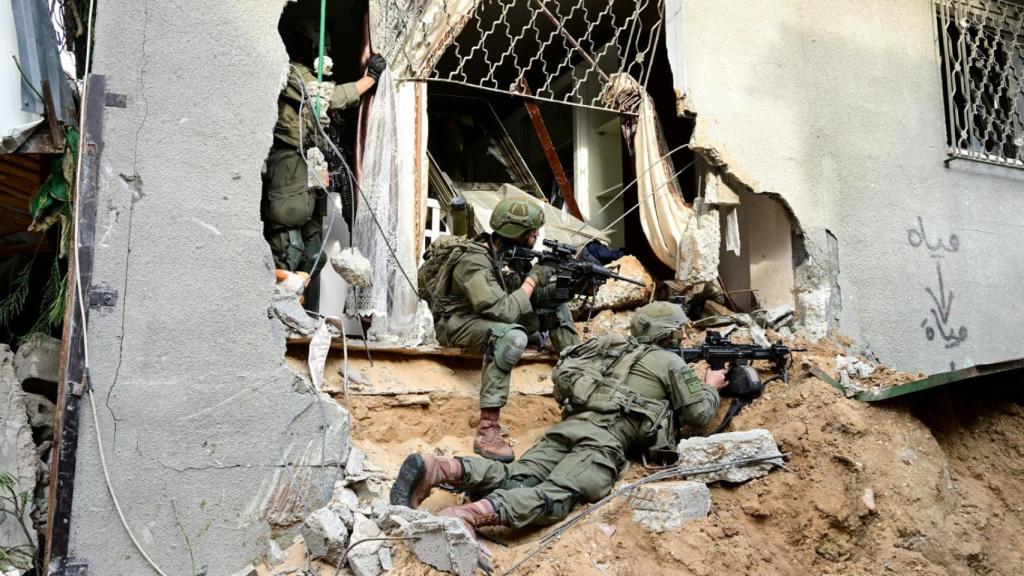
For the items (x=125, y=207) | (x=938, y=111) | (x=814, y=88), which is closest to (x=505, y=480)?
(x=125, y=207)

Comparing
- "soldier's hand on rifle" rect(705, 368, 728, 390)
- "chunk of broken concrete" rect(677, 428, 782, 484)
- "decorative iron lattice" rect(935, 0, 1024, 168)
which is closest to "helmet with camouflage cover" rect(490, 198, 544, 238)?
"soldier's hand on rifle" rect(705, 368, 728, 390)

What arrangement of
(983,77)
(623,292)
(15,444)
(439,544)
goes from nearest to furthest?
(439,544)
(15,444)
(623,292)
(983,77)

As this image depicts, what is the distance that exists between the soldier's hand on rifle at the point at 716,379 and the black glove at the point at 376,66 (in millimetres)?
2577

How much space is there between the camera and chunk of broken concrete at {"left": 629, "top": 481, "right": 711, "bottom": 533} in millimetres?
3688

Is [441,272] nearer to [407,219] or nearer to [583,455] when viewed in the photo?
[407,219]

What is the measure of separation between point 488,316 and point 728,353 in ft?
4.49

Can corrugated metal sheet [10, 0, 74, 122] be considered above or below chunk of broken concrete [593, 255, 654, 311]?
above

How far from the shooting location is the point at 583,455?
3.99 m

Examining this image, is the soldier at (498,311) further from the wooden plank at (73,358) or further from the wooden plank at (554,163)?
the wooden plank at (73,358)

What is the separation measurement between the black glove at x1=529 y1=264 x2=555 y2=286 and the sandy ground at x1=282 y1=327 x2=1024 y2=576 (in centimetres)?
73

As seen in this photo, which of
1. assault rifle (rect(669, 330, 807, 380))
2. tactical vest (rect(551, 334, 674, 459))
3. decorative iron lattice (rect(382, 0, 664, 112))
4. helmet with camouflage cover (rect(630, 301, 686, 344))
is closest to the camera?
tactical vest (rect(551, 334, 674, 459))

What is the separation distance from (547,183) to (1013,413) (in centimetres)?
426

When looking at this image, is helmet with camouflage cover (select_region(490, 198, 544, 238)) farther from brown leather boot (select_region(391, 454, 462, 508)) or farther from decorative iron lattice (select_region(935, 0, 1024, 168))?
decorative iron lattice (select_region(935, 0, 1024, 168))

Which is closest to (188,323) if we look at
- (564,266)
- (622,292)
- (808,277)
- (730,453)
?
(564,266)
